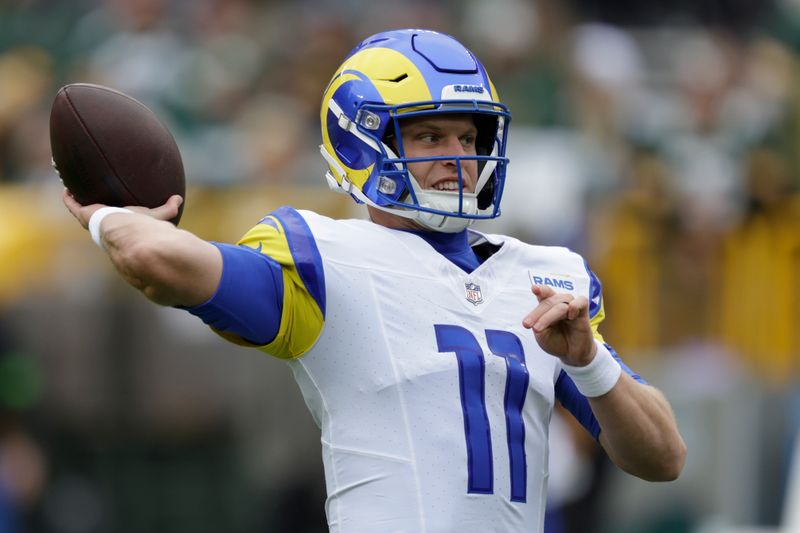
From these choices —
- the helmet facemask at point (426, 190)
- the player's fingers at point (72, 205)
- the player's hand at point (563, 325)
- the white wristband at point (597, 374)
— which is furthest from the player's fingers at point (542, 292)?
the player's fingers at point (72, 205)

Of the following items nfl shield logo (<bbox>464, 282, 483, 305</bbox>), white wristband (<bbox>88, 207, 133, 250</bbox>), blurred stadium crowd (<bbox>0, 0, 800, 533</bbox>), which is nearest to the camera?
white wristband (<bbox>88, 207, 133, 250</bbox>)

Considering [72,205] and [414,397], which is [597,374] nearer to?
[414,397]

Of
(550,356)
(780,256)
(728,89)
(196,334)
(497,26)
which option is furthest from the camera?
(497,26)

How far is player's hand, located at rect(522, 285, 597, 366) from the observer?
3137mm

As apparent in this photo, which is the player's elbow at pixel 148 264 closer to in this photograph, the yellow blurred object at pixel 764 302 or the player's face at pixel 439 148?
the player's face at pixel 439 148

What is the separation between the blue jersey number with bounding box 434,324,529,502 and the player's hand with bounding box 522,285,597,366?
137mm

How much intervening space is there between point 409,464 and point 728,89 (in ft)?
21.8

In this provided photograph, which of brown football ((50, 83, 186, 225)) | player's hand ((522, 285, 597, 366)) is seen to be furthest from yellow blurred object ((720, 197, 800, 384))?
brown football ((50, 83, 186, 225))

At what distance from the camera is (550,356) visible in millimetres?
3465

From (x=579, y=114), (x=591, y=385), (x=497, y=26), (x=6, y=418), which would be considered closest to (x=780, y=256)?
(x=579, y=114)

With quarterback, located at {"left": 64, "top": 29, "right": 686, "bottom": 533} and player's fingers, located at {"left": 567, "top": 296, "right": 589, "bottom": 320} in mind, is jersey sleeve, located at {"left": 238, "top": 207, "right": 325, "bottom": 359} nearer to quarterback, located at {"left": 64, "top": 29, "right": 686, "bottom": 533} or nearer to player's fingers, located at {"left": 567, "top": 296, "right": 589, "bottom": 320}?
quarterback, located at {"left": 64, "top": 29, "right": 686, "bottom": 533}

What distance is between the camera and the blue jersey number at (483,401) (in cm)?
325

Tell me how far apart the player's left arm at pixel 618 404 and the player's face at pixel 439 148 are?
1.37ft

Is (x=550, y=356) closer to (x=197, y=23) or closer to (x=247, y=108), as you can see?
(x=247, y=108)
